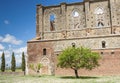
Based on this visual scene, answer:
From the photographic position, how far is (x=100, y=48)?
33188mm

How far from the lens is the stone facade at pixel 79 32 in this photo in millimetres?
32781

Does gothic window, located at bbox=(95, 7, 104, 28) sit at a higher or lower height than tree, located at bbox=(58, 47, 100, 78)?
higher

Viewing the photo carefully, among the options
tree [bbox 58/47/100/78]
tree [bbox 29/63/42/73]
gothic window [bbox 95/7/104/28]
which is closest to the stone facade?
gothic window [bbox 95/7/104/28]

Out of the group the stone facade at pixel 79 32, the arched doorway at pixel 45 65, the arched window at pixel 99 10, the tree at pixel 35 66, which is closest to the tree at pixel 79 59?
the stone facade at pixel 79 32

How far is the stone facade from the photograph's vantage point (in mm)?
32781

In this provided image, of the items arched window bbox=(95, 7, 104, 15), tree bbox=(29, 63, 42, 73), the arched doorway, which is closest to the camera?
tree bbox=(29, 63, 42, 73)

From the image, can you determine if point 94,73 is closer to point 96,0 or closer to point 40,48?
point 40,48

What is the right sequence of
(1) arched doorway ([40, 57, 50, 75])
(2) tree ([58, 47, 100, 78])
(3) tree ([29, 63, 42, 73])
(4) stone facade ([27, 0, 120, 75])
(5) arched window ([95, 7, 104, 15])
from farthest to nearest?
(5) arched window ([95, 7, 104, 15]) → (1) arched doorway ([40, 57, 50, 75]) → (3) tree ([29, 63, 42, 73]) → (4) stone facade ([27, 0, 120, 75]) → (2) tree ([58, 47, 100, 78])

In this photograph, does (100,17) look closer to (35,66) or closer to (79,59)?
(79,59)

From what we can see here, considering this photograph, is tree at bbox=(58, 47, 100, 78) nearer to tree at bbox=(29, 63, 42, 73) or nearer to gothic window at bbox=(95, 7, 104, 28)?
tree at bbox=(29, 63, 42, 73)

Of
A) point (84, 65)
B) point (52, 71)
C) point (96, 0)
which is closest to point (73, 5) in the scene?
point (96, 0)

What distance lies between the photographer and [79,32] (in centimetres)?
3878

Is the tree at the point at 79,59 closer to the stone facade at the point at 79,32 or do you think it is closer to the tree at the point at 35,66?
the stone facade at the point at 79,32

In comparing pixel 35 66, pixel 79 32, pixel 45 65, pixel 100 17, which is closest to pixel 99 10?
pixel 100 17
